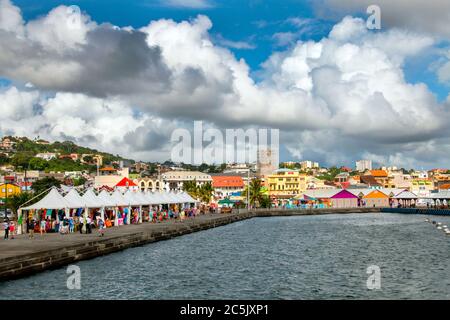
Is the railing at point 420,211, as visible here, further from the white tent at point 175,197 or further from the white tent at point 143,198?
the white tent at point 143,198

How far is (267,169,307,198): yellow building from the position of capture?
600ft

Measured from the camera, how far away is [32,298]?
25156mm

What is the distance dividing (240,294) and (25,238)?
75.0 ft

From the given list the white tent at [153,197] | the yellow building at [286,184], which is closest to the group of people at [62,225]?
the white tent at [153,197]

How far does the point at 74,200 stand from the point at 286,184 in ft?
451

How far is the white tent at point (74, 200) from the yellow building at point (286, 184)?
442 ft

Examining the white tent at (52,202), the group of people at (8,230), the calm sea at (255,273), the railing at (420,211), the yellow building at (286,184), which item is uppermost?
the yellow building at (286,184)

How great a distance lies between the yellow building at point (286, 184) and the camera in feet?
600

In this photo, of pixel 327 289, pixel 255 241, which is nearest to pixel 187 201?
pixel 255 241

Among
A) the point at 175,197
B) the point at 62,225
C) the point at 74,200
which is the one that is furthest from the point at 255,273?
the point at 175,197

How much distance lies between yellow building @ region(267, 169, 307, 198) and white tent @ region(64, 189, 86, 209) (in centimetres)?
13463

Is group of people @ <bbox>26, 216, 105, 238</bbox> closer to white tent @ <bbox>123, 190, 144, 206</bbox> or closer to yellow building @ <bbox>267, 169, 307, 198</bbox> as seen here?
white tent @ <bbox>123, 190, 144, 206</bbox>

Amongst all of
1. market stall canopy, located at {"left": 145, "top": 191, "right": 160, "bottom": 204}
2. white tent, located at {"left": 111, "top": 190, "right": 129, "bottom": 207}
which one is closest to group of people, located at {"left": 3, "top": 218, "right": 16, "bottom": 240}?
white tent, located at {"left": 111, "top": 190, "right": 129, "bottom": 207}
